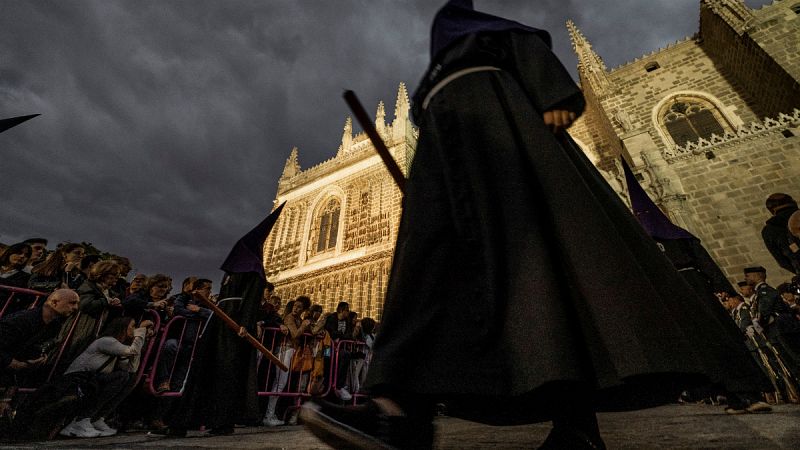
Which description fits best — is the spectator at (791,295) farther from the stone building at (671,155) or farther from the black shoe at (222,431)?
the black shoe at (222,431)

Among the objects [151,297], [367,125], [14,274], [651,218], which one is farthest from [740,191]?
[14,274]

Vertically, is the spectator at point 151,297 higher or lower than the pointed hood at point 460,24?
lower

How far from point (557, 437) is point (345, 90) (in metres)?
1.75

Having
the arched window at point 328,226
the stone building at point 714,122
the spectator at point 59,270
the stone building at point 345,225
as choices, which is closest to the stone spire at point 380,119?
the stone building at point 345,225

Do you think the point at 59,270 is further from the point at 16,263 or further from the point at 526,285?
the point at 526,285

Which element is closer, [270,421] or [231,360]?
[231,360]

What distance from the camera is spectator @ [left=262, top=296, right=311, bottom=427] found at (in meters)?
4.54

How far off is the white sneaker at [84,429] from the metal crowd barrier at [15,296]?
110 centimetres

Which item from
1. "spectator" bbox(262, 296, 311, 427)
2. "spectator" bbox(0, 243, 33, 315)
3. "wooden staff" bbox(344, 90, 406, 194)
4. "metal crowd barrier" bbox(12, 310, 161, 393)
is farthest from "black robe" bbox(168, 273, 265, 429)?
"wooden staff" bbox(344, 90, 406, 194)

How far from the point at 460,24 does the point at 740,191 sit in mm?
11907

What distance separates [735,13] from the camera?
12.6 meters

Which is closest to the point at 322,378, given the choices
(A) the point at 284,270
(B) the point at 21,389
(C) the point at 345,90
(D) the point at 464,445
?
(B) the point at 21,389

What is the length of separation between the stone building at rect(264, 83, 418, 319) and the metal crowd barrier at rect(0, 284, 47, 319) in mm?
9782

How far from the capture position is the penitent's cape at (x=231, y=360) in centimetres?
318
